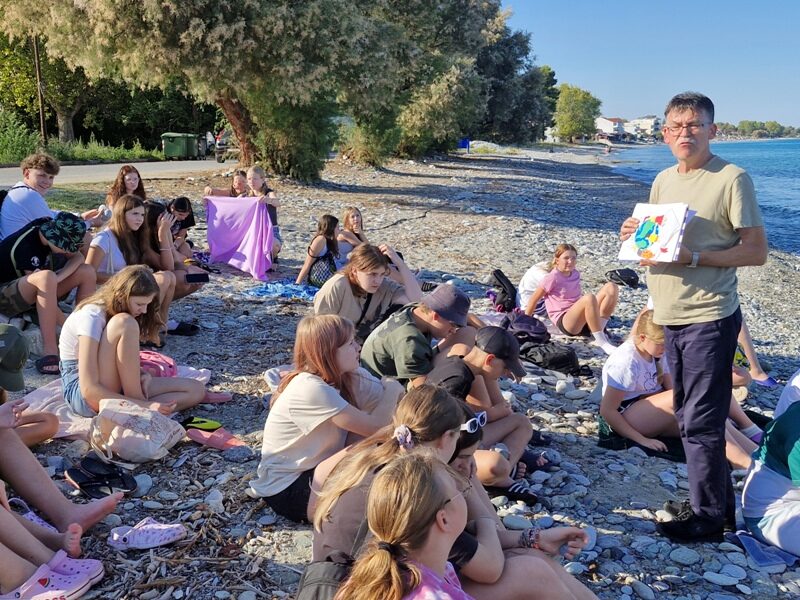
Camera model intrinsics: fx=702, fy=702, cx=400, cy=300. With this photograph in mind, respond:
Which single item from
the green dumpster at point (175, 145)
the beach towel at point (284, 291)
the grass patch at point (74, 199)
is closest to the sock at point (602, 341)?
the beach towel at point (284, 291)

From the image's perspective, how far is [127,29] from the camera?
14.5 m

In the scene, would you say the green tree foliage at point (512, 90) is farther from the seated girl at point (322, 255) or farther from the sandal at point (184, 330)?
the sandal at point (184, 330)

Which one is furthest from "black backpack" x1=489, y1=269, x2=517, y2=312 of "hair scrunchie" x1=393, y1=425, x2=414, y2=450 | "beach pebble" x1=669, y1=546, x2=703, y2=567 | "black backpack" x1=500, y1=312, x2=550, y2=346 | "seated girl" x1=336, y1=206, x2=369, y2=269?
"hair scrunchie" x1=393, y1=425, x2=414, y2=450

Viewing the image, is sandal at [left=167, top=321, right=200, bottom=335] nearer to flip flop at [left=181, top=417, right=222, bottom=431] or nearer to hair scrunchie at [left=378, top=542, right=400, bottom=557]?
flip flop at [left=181, top=417, right=222, bottom=431]

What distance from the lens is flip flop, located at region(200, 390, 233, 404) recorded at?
5.30 metres

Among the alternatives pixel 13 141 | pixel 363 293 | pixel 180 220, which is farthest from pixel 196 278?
pixel 13 141

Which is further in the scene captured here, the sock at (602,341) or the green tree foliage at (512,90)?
the green tree foliage at (512,90)

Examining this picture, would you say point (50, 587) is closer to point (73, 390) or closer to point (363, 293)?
point (73, 390)

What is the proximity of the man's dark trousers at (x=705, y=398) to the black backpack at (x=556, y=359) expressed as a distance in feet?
9.04

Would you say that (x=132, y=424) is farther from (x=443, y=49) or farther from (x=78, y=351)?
(x=443, y=49)

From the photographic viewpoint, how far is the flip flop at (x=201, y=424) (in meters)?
4.80

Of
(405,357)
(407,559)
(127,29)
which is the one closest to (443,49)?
(127,29)

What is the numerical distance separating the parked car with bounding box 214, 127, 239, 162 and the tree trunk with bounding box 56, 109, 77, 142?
675 centimetres

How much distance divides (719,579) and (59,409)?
13.5ft
